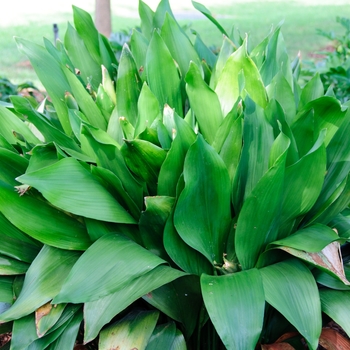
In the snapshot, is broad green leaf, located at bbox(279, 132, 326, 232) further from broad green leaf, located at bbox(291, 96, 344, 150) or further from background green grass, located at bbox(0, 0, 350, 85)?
background green grass, located at bbox(0, 0, 350, 85)

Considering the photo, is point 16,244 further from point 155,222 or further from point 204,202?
point 204,202

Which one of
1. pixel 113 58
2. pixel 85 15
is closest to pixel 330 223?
pixel 113 58

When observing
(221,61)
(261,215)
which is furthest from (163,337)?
(221,61)

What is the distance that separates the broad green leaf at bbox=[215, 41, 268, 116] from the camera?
152cm

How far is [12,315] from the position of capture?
4.22ft

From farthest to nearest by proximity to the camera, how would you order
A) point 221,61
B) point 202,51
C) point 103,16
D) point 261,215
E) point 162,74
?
point 103,16
point 202,51
point 221,61
point 162,74
point 261,215

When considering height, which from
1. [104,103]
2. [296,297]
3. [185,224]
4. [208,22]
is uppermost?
[104,103]

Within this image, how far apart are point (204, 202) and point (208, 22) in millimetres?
13977

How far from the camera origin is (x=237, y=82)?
157cm

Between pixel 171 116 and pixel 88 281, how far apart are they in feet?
1.75

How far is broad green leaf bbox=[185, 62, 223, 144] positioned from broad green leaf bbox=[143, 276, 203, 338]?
47cm

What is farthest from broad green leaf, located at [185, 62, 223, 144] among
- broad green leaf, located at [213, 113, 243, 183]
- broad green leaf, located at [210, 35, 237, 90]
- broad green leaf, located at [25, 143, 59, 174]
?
broad green leaf, located at [25, 143, 59, 174]

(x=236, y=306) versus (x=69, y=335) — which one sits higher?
(x=236, y=306)

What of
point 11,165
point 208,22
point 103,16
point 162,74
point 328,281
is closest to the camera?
point 328,281
